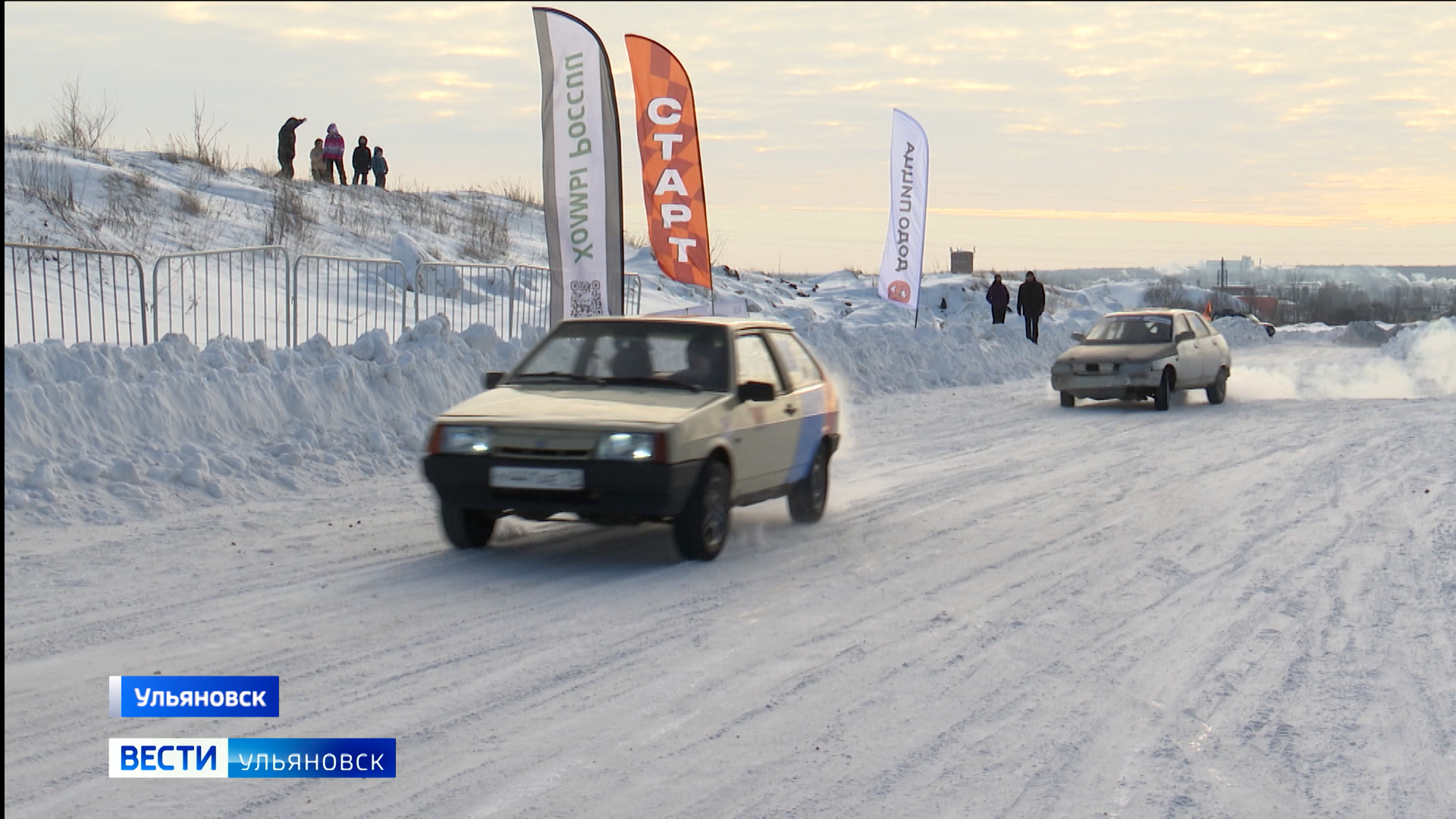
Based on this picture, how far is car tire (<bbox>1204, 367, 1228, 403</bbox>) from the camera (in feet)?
64.7

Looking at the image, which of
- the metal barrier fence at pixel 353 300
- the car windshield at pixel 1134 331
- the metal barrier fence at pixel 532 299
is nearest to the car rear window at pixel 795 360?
the metal barrier fence at pixel 353 300

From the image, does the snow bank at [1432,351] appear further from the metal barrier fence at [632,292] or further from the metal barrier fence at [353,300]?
the metal barrier fence at [353,300]

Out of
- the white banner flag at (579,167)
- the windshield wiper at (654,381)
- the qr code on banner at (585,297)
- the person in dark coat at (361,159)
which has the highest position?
the person in dark coat at (361,159)

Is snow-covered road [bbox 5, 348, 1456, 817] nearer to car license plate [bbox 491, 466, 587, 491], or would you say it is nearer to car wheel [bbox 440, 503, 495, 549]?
→ car wheel [bbox 440, 503, 495, 549]

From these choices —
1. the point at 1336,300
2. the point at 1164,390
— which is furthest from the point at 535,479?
the point at 1336,300

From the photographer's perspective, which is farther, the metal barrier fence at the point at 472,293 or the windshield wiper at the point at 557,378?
the metal barrier fence at the point at 472,293

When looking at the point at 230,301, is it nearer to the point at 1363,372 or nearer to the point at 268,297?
the point at 268,297

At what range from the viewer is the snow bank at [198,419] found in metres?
9.26

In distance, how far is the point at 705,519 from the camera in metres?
7.57

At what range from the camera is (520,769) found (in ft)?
13.9

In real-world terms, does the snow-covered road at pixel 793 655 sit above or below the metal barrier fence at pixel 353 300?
below

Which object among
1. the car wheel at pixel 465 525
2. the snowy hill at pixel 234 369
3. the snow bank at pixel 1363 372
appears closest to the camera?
the car wheel at pixel 465 525

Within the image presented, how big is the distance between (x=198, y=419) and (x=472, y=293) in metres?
7.61

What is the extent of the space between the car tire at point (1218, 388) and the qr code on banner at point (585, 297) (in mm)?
9592
